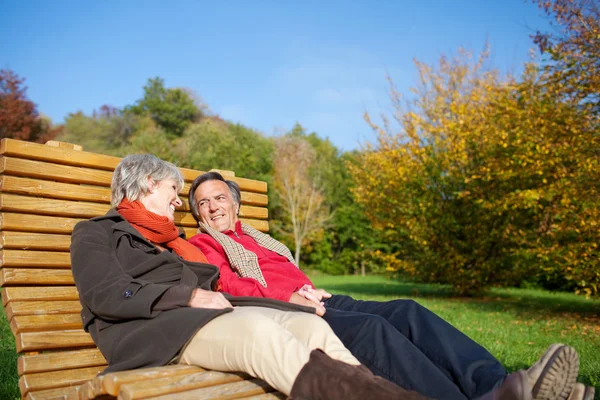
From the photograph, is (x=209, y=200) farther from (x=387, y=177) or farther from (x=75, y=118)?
(x=75, y=118)

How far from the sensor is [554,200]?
10750 millimetres

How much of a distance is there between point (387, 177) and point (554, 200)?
4.19 meters

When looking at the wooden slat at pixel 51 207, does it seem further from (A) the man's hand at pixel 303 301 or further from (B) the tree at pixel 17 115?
(B) the tree at pixel 17 115

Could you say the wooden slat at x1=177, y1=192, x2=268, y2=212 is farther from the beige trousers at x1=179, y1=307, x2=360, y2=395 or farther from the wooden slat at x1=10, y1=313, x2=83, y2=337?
the beige trousers at x1=179, y1=307, x2=360, y2=395

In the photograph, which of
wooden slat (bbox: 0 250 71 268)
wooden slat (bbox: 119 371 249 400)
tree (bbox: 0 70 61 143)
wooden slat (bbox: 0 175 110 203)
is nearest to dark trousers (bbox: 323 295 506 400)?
wooden slat (bbox: 119 371 249 400)

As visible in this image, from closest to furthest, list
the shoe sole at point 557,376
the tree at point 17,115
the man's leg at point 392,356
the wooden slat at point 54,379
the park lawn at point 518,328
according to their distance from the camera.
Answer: the shoe sole at point 557,376 → the man's leg at point 392,356 → the wooden slat at point 54,379 → the park lawn at point 518,328 → the tree at point 17,115

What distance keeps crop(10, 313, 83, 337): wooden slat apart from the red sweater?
82 cm

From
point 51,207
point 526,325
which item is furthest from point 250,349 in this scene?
point 526,325

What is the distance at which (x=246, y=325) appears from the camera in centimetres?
217

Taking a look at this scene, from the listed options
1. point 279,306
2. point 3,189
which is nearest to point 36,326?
point 3,189

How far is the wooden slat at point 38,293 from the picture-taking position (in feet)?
9.17

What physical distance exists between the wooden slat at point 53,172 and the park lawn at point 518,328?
144cm

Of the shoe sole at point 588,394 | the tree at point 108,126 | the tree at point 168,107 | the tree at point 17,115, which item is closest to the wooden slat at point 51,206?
the shoe sole at point 588,394

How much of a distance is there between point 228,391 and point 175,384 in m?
0.21
